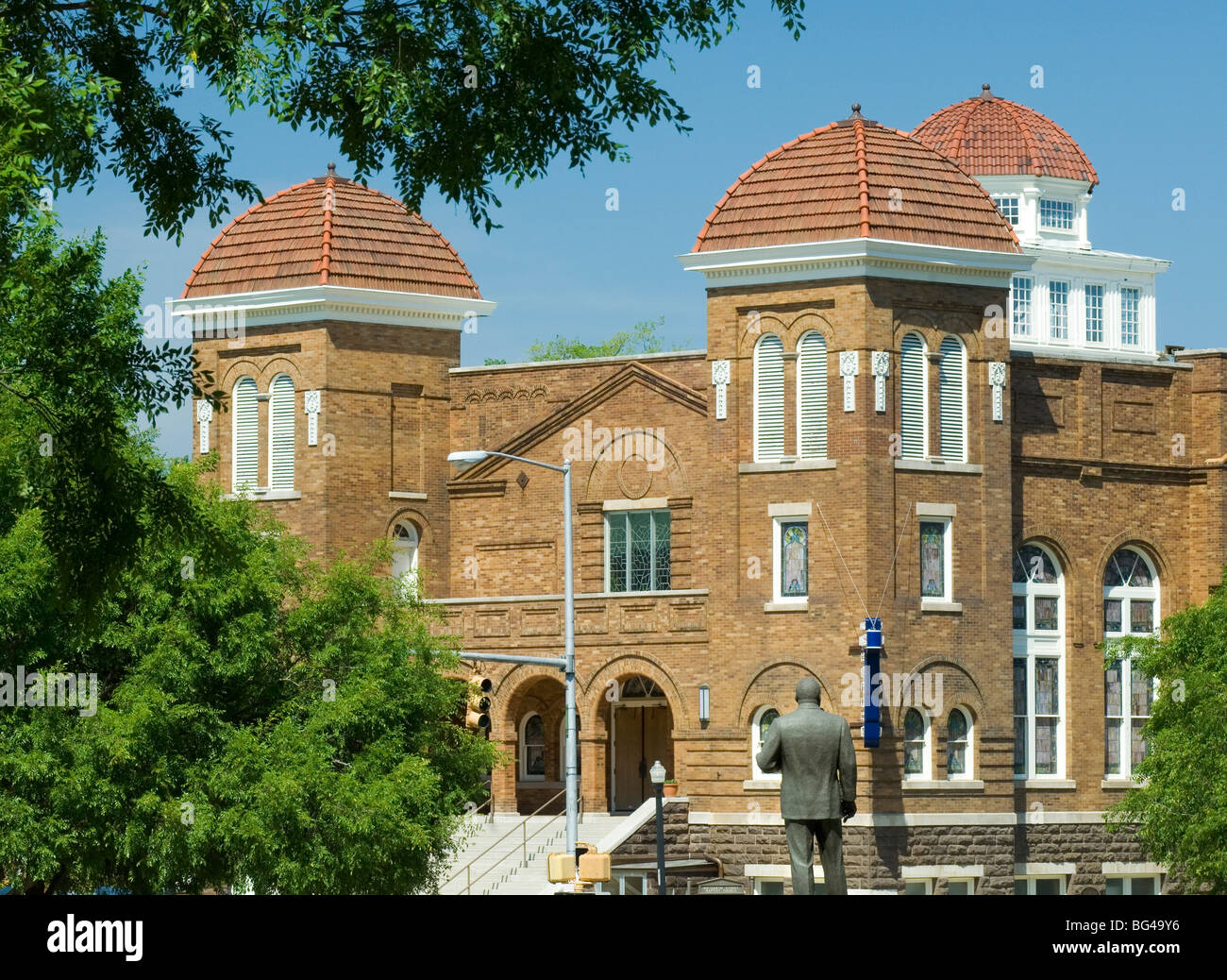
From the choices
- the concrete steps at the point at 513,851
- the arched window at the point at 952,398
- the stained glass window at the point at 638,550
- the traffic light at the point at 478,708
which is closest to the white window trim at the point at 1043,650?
the arched window at the point at 952,398

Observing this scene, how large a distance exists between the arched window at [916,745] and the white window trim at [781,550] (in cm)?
327

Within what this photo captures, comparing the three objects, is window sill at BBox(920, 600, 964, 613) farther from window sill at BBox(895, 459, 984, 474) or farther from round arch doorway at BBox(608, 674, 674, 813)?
round arch doorway at BBox(608, 674, 674, 813)

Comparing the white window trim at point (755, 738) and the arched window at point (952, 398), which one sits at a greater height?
the arched window at point (952, 398)

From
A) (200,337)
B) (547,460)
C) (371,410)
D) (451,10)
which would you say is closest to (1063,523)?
(547,460)

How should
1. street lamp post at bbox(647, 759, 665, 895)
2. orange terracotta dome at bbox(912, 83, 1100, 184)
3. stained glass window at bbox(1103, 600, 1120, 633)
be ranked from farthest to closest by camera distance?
orange terracotta dome at bbox(912, 83, 1100, 184)
stained glass window at bbox(1103, 600, 1120, 633)
street lamp post at bbox(647, 759, 665, 895)

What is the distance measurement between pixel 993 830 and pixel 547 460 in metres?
13.0

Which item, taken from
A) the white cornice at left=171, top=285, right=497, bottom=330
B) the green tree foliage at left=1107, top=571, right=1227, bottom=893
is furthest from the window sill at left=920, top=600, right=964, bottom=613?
the white cornice at left=171, top=285, right=497, bottom=330

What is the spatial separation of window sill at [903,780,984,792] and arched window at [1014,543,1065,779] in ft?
7.41

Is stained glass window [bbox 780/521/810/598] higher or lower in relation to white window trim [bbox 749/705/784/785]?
higher

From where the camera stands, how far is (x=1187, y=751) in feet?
141

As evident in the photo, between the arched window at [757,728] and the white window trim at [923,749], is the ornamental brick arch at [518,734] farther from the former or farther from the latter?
the white window trim at [923,749]

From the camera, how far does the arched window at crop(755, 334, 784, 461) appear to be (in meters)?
47.1

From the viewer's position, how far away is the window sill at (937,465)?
153 feet

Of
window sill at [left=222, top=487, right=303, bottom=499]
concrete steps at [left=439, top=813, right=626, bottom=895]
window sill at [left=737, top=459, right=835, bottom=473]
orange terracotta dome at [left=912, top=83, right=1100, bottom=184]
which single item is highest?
orange terracotta dome at [left=912, top=83, right=1100, bottom=184]
